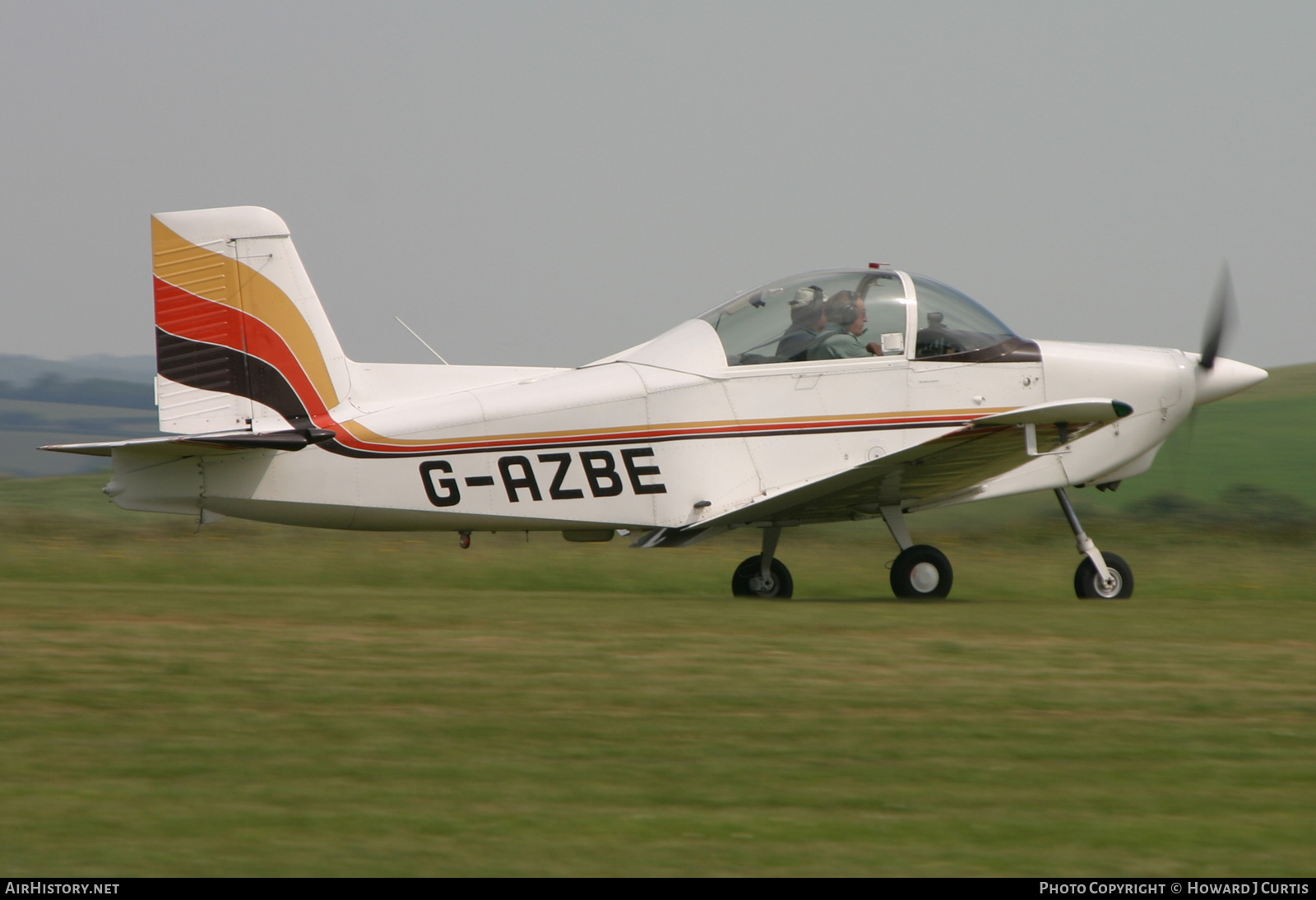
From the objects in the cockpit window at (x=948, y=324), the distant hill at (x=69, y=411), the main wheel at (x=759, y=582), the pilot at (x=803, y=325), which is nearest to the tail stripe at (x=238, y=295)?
the pilot at (x=803, y=325)

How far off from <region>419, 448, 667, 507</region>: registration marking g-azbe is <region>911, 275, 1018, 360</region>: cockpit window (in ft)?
7.47

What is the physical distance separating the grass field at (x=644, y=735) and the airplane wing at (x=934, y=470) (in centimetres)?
71

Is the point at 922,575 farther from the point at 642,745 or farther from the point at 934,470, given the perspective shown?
the point at 642,745

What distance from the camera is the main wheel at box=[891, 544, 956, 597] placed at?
10070mm

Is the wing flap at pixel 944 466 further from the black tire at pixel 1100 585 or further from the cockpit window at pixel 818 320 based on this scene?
the black tire at pixel 1100 585

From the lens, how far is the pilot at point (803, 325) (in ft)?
32.2

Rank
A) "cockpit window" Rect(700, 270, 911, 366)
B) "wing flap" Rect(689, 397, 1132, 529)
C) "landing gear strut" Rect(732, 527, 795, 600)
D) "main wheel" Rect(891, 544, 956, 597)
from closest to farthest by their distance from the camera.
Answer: "wing flap" Rect(689, 397, 1132, 529), "cockpit window" Rect(700, 270, 911, 366), "main wheel" Rect(891, 544, 956, 597), "landing gear strut" Rect(732, 527, 795, 600)

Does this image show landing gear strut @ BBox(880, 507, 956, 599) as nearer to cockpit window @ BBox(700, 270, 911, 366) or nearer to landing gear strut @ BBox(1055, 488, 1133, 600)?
landing gear strut @ BBox(1055, 488, 1133, 600)

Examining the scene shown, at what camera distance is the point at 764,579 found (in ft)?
36.1

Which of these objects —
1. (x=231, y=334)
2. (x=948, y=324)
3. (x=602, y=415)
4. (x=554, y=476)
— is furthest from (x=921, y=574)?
(x=231, y=334)

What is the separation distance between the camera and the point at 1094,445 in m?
10.5

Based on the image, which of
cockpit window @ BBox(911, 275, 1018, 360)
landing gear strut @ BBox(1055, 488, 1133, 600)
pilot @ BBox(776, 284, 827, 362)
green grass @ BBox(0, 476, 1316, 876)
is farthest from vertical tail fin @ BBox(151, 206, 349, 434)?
landing gear strut @ BBox(1055, 488, 1133, 600)

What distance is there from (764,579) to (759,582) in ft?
0.15
